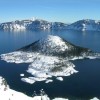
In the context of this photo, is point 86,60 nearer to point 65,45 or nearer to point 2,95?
point 65,45

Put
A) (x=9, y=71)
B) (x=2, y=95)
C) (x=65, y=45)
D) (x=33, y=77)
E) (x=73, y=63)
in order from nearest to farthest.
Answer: (x=2, y=95)
(x=33, y=77)
(x=9, y=71)
(x=73, y=63)
(x=65, y=45)

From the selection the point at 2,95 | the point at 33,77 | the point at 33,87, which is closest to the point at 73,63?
the point at 33,77

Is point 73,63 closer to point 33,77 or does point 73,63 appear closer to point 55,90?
point 33,77

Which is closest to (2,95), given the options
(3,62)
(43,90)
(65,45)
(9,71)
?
(43,90)

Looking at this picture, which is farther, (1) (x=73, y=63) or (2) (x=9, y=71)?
(1) (x=73, y=63)

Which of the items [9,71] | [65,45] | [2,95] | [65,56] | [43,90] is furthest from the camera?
[65,45]

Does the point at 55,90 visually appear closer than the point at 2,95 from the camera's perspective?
No
